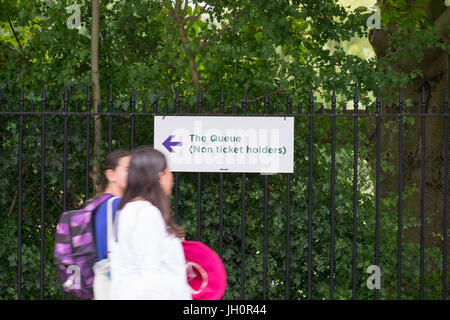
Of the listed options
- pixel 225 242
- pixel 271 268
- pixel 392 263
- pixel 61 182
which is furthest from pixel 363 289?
pixel 61 182

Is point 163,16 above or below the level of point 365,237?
above

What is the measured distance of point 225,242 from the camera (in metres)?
6.80

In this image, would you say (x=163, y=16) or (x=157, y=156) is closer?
(x=157, y=156)

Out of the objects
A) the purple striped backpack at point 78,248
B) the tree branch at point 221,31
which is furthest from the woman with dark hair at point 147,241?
the tree branch at point 221,31

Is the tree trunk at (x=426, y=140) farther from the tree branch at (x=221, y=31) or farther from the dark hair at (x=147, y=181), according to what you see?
the dark hair at (x=147, y=181)

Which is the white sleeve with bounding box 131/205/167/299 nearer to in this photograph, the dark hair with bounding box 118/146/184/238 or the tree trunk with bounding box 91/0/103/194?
the dark hair with bounding box 118/146/184/238

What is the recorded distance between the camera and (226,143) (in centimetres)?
634

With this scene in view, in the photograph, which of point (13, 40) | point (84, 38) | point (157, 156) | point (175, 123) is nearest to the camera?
point (157, 156)

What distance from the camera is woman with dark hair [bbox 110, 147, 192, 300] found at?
325 cm

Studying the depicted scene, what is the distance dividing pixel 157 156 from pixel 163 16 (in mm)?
5249

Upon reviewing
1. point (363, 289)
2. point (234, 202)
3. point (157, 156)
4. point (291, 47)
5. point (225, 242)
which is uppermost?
point (291, 47)

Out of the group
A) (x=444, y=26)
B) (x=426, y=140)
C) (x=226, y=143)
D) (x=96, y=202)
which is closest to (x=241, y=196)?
(x=226, y=143)

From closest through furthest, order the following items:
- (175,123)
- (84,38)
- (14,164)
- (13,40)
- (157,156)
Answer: (157,156) → (175,123) → (14,164) → (84,38) → (13,40)

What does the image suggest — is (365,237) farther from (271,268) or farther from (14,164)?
(14,164)
